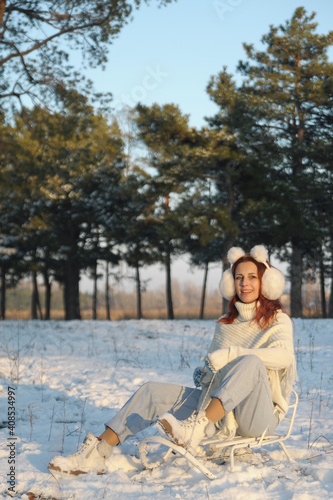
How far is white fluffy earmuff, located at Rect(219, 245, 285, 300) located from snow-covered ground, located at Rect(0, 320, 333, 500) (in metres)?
1.19

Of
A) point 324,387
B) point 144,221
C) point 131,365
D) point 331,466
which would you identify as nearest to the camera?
point 331,466

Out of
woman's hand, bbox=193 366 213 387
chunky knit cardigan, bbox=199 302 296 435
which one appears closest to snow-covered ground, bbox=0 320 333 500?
chunky knit cardigan, bbox=199 302 296 435

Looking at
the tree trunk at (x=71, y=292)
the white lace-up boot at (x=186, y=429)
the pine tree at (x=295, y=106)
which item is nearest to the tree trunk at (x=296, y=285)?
the pine tree at (x=295, y=106)

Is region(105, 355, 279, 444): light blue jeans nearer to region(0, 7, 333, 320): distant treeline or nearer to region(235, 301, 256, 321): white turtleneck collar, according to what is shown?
region(235, 301, 256, 321): white turtleneck collar

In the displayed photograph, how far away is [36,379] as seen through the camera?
714 cm

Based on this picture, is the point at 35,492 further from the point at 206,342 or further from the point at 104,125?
the point at 104,125

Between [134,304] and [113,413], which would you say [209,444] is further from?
[134,304]

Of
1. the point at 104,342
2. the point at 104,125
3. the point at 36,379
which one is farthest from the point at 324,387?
the point at 104,125

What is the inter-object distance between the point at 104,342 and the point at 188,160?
10166mm

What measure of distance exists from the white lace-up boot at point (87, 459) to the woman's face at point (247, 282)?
141 cm

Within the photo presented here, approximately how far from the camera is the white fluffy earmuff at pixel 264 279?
3.76 m

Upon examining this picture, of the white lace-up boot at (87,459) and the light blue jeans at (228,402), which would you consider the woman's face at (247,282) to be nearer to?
the light blue jeans at (228,402)

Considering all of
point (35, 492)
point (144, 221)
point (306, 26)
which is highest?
point (306, 26)

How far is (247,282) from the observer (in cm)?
383
